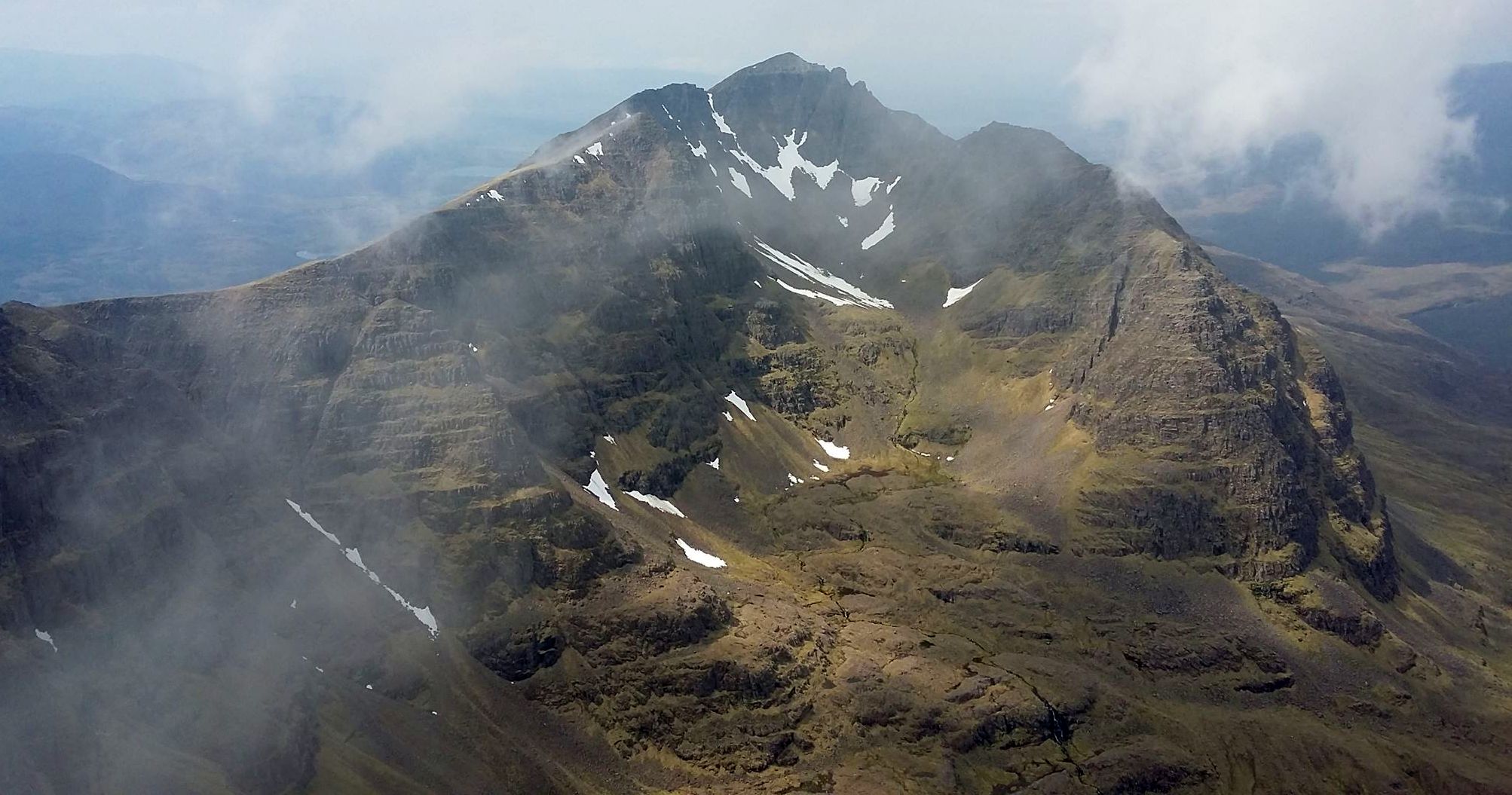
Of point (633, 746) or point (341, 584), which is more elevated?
point (341, 584)

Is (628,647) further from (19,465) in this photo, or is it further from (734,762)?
(19,465)

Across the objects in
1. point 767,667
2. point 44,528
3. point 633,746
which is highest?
point 44,528

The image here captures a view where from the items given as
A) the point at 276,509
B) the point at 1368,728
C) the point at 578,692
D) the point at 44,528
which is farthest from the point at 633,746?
the point at 1368,728

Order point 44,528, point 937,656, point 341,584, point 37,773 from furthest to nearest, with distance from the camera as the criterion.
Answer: point 937,656 → point 341,584 → point 44,528 → point 37,773

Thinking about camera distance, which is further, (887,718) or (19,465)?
(887,718)

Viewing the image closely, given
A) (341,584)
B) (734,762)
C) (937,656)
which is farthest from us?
(937,656)

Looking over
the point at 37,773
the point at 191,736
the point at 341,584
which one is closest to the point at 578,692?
the point at 341,584

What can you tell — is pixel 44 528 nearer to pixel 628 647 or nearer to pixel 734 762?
pixel 628 647
